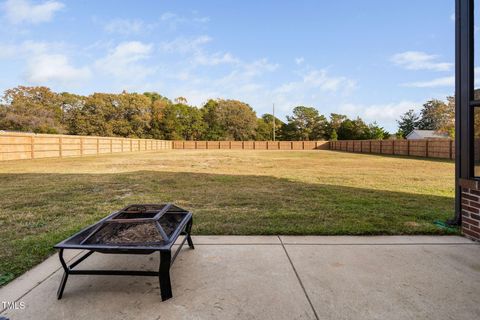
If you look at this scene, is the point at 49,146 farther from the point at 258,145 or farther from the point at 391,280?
the point at 258,145

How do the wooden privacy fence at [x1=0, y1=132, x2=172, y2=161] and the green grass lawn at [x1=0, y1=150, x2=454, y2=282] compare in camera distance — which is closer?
the green grass lawn at [x1=0, y1=150, x2=454, y2=282]

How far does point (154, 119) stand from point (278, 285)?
46.7m

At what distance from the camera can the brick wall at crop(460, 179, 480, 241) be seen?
272cm

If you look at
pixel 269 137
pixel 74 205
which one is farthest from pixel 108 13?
pixel 269 137

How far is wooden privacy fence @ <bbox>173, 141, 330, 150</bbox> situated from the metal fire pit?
39.2 m

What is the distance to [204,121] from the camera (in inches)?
2031

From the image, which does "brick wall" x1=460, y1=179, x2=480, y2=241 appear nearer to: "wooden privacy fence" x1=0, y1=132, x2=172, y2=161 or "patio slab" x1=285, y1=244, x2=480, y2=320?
"patio slab" x1=285, y1=244, x2=480, y2=320

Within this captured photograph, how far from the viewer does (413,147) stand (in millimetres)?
21578

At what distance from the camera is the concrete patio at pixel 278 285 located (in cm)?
159

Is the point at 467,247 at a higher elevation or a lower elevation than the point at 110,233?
lower

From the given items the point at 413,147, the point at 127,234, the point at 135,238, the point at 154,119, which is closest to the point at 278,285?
the point at 135,238

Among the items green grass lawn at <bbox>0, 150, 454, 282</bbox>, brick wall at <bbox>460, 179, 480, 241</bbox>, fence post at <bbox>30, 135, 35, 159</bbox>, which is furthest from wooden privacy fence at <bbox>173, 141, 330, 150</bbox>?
brick wall at <bbox>460, 179, 480, 241</bbox>

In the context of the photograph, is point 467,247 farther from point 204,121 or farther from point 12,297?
point 204,121

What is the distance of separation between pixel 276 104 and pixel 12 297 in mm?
46048
